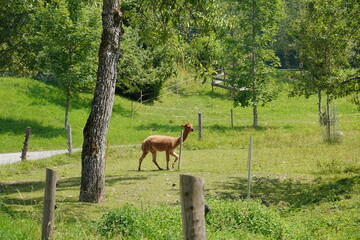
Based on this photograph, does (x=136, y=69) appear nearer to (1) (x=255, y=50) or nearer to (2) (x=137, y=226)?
(1) (x=255, y=50)

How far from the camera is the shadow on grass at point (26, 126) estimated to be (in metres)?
34.8

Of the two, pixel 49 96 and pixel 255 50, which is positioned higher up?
pixel 255 50

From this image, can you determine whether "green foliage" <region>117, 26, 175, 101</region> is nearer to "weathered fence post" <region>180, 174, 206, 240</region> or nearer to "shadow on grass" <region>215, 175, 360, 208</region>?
"shadow on grass" <region>215, 175, 360, 208</region>

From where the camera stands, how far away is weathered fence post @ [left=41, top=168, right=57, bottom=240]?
868 centimetres

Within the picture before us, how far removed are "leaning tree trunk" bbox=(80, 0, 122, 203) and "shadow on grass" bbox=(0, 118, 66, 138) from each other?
21.4 m

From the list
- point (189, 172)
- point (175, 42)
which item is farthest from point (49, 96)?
point (175, 42)

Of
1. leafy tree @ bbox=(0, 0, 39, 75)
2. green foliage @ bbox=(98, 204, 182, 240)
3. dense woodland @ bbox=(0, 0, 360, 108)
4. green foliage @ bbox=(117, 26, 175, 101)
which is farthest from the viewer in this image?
green foliage @ bbox=(117, 26, 175, 101)

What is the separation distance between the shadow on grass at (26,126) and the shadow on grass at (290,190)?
1992 centimetres

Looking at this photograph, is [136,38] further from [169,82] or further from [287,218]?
[287,218]

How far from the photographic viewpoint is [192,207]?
5570 mm

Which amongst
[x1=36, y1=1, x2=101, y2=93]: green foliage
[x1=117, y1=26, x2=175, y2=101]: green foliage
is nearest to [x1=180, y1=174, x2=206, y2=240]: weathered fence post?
[x1=36, y1=1, x2=101, y2=93]: green foliage

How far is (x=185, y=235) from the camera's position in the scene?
5.59 metres

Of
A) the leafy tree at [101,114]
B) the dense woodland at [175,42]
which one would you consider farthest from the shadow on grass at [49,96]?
the leafy tree at [101,114]

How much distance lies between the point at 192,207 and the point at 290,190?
1124cm
